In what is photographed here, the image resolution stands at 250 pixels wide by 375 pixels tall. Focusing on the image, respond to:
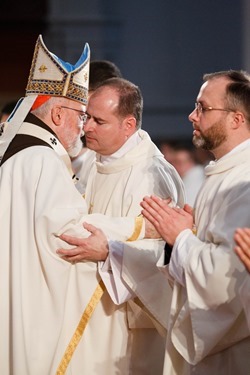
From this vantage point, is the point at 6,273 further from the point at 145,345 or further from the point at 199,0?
the point at 199,0

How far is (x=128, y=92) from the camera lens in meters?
6.71

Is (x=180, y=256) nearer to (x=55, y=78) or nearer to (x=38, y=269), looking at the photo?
(x=38, y=269)

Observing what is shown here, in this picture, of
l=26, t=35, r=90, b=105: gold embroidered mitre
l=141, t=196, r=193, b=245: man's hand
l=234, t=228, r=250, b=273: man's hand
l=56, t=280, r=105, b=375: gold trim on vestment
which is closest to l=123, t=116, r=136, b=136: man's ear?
l=26, t=35, r=90, b=105: gold embroidered mitre

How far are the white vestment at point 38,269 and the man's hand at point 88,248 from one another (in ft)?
0.13

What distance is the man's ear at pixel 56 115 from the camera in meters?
6.30

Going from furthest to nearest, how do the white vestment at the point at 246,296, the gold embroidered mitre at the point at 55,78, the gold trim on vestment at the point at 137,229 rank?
the gold embroidered mitre at the point at 55,78, the gold trim on vestment at the point at 137,229, the white vestment at the point at 246,296

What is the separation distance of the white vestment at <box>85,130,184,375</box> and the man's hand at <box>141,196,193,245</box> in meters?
0.69

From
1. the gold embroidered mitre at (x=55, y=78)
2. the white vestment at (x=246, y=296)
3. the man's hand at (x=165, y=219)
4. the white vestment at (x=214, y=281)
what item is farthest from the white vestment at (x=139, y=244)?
the white vestment at (x=246, y=296)

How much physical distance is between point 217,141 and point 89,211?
1556mm

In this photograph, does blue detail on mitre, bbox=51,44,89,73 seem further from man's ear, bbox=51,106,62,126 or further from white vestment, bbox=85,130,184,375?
white vestment, bbox=85,130,184,375

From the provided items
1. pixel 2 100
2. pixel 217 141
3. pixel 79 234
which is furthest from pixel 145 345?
pixel 2 100

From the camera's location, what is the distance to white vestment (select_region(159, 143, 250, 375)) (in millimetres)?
5238

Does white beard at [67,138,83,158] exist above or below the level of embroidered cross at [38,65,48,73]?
below

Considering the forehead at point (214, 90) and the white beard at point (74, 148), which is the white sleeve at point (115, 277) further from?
the forehead at point (214, 90)
